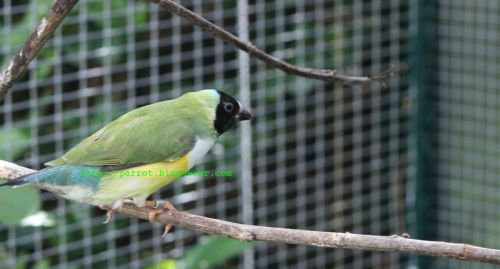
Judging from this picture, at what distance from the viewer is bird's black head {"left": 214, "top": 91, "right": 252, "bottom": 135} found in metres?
2.01

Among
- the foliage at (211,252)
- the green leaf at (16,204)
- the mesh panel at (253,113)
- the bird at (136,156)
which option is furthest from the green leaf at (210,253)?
the bird at (136,156)

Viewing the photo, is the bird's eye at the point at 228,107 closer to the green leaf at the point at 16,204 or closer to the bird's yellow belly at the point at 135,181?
the bird's yellow belly at the point at 135,181

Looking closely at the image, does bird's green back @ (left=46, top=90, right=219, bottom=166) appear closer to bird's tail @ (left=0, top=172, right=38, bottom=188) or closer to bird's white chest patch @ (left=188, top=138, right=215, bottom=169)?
bird's white chest patch @ (left=188, top=138, right=215, bottom=169)

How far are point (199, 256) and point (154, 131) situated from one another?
0.73 meters

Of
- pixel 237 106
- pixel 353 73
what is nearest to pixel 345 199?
pixel 353 73

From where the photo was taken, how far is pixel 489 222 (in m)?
3.15

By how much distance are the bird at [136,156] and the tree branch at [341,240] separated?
9.2 inches

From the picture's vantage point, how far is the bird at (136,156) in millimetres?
1816

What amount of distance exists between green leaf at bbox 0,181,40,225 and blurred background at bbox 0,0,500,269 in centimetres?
46

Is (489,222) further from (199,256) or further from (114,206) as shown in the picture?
(114,206)

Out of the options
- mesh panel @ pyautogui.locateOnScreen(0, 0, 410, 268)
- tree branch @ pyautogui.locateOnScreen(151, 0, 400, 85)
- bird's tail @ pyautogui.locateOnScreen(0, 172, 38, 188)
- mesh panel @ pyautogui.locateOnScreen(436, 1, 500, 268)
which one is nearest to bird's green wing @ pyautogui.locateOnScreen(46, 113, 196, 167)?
bird's tail @ pyautogui.locateOnScreen(0, 172, 38, 188)

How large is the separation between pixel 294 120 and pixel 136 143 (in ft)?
4.31

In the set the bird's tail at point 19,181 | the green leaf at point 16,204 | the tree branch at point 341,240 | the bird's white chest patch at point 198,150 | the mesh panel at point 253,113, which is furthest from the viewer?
the mesh panel at point 253,113

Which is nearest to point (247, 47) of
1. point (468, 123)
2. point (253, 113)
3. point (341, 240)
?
point (341, 240)
